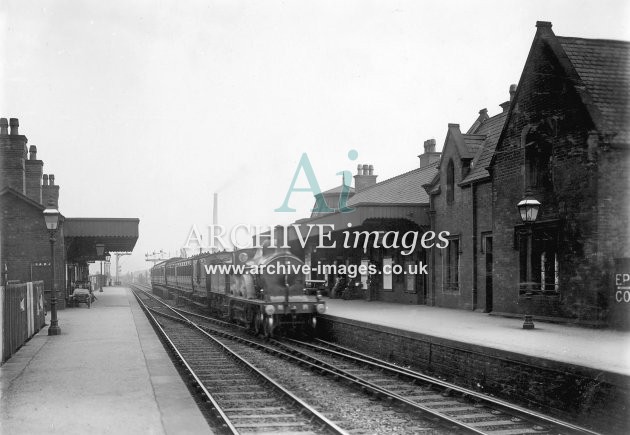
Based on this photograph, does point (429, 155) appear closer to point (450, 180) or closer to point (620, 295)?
point (450, 180)

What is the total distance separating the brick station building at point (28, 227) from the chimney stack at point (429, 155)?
1371cm

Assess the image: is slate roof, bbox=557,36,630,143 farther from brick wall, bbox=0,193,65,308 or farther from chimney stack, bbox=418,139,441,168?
brick wall, bbox=0,193,65,308

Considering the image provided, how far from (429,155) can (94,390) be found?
22.3 metres

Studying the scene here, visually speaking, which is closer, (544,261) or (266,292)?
(544,261)

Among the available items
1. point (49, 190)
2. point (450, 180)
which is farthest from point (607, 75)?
point (49, 190)

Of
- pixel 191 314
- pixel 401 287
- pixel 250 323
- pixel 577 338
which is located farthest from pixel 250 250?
pixel 577 338

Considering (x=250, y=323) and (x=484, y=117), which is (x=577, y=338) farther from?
(x=484, y=117)

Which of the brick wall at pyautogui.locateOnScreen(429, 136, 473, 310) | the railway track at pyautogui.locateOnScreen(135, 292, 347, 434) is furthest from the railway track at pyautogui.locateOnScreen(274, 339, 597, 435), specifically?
the brick wall at pyautogui.locateOnScreen(429, 136, 473, 310)

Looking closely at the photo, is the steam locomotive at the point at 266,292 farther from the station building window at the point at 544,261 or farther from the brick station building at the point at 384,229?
the station building window at the point at 544,261

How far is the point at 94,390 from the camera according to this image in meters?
8.84

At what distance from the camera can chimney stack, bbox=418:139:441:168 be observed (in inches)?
1134

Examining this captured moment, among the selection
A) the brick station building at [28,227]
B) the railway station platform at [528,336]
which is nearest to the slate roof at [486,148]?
the railway station platform at [528,336]

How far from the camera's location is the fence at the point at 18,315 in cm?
1172

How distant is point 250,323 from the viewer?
18516 millimetres
